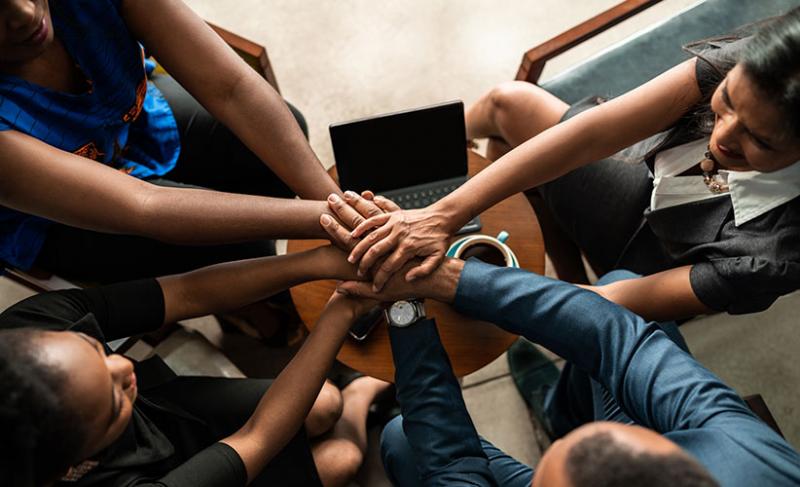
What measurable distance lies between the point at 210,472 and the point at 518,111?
4.02 ft

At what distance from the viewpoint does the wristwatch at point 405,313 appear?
1314 millimetres

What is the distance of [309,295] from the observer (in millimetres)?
1592

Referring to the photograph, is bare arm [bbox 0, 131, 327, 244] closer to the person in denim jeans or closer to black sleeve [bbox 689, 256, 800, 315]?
the person in denim jeans

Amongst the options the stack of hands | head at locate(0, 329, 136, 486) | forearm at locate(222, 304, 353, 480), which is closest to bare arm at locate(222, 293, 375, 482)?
forearm at locate(222, 304, 353, 480)

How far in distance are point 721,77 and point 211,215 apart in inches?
44.9

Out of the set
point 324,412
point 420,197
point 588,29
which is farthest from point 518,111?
point 324,412

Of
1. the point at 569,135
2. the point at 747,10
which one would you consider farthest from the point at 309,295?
the point at 747,10

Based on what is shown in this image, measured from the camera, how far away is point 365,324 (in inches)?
59.4

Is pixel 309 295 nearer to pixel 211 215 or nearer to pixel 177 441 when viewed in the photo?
pixel 211 215

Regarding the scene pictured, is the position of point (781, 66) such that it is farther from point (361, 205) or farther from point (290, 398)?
point (290, 398)

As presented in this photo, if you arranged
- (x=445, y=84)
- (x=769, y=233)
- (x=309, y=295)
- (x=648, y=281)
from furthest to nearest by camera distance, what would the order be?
(x=445, y=84) → (x=309, y=295) → (x=648, y=281) → (x=769, y=233)

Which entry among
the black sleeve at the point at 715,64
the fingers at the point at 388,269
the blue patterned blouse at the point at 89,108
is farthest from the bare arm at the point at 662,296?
the blue patterned blouse at the point at 89,108

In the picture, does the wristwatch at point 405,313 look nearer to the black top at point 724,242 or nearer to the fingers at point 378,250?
the fingers at point 378,250

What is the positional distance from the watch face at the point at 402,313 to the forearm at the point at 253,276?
16cm
